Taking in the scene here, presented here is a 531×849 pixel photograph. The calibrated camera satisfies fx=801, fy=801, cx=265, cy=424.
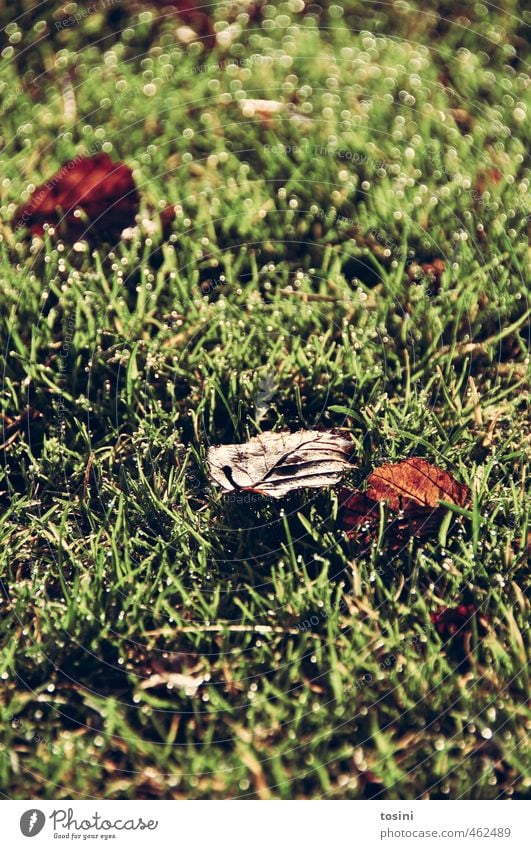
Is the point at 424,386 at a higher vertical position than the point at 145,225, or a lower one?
lower

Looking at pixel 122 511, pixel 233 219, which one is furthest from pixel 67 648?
pixel 233 219

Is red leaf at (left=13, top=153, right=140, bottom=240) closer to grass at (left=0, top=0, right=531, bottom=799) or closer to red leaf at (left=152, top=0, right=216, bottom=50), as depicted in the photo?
grass at (left=0, top=0, right=531, bottom=799)

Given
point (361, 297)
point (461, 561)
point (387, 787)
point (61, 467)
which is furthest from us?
point (361, 297)
